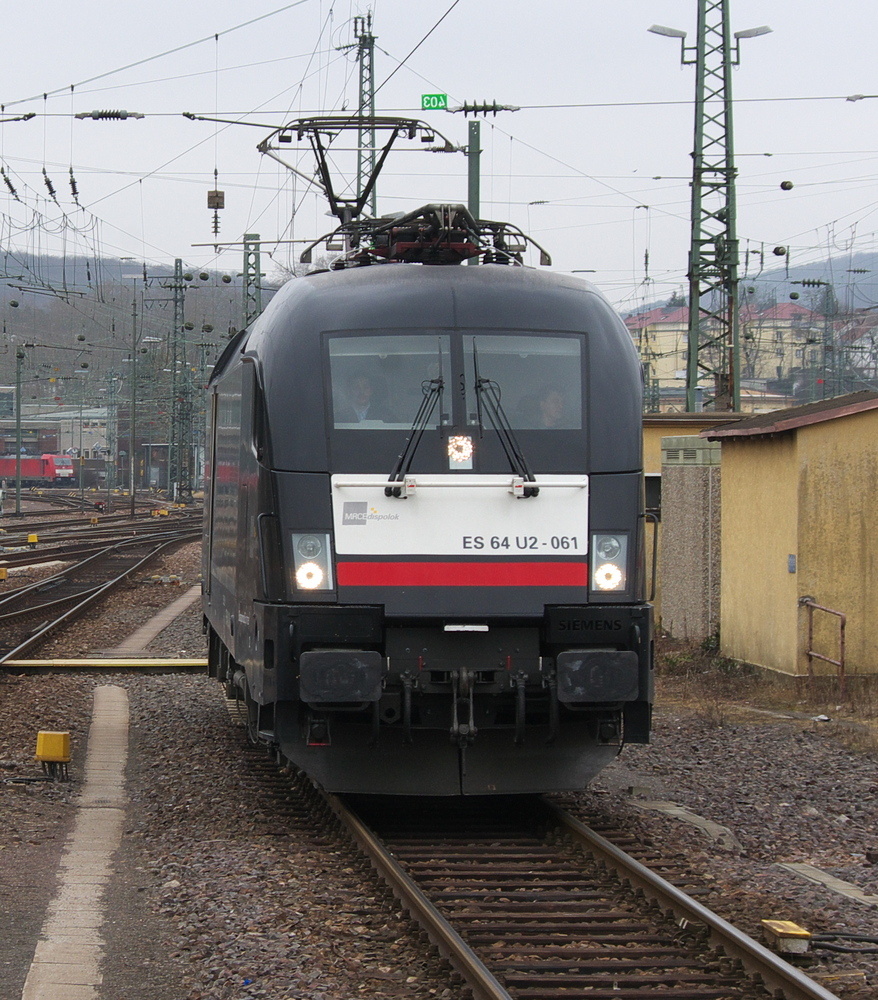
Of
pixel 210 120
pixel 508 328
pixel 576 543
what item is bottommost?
pixel 576 543

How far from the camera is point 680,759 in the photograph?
10664 millimetres

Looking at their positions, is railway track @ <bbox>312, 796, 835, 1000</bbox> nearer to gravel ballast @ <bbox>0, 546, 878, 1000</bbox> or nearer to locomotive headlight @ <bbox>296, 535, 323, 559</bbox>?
gravel ballast @ <bbox>0, 546, 878, 1000</bbox>

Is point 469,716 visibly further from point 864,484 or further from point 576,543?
point 864,484

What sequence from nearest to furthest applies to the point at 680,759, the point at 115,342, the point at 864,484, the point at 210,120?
the point at 680,759, the point at 864,484, the point at 210,120, the point at 115,342

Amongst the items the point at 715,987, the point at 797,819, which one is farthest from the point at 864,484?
the point at 715,987

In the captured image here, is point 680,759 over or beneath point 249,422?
beneath

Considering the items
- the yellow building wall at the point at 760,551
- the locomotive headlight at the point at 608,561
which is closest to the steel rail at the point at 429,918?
the locomotive headlight at the point at 608,561

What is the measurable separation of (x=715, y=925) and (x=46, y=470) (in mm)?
91651

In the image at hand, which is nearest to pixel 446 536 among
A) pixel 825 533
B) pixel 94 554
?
pixel 825 533

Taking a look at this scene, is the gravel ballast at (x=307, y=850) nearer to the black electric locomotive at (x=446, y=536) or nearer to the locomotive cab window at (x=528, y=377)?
the black electric locomotive at (x=446, y=536)

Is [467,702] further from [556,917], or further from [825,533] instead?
[825,533]

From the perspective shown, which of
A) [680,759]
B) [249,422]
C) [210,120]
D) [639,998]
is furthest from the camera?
[210,120]

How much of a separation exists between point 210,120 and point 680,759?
1306cm

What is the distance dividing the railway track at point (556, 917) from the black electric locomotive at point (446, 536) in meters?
0.42
